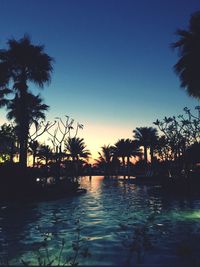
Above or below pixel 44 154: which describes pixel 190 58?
above

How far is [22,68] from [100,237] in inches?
859

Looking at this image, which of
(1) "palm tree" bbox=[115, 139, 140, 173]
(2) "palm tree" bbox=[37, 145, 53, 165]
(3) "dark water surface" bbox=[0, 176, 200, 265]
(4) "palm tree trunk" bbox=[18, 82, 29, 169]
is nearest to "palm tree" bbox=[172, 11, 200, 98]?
(3) "dark water surface" bbox=[0, 176, 200, 265]

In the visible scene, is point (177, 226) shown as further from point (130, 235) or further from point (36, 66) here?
point (36, 66)

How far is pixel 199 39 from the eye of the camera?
23.2 metres

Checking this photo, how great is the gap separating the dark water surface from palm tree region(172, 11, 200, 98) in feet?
31.5

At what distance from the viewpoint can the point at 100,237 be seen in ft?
37.3

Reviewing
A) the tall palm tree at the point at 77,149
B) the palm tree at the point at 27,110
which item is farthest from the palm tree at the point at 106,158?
the palm tree at the point at 27,110

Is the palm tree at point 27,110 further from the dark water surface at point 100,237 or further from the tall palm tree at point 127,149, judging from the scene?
the tall palm tree at point 127,149

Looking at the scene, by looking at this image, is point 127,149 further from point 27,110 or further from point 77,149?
point 27,110

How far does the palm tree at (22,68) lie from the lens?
28.9 meters

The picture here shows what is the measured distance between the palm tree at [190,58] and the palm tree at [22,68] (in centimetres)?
1274

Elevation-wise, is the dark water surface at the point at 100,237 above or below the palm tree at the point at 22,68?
below

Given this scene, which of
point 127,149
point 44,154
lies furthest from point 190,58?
point 127,149

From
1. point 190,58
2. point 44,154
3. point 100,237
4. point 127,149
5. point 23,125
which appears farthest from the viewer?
point 127,149
